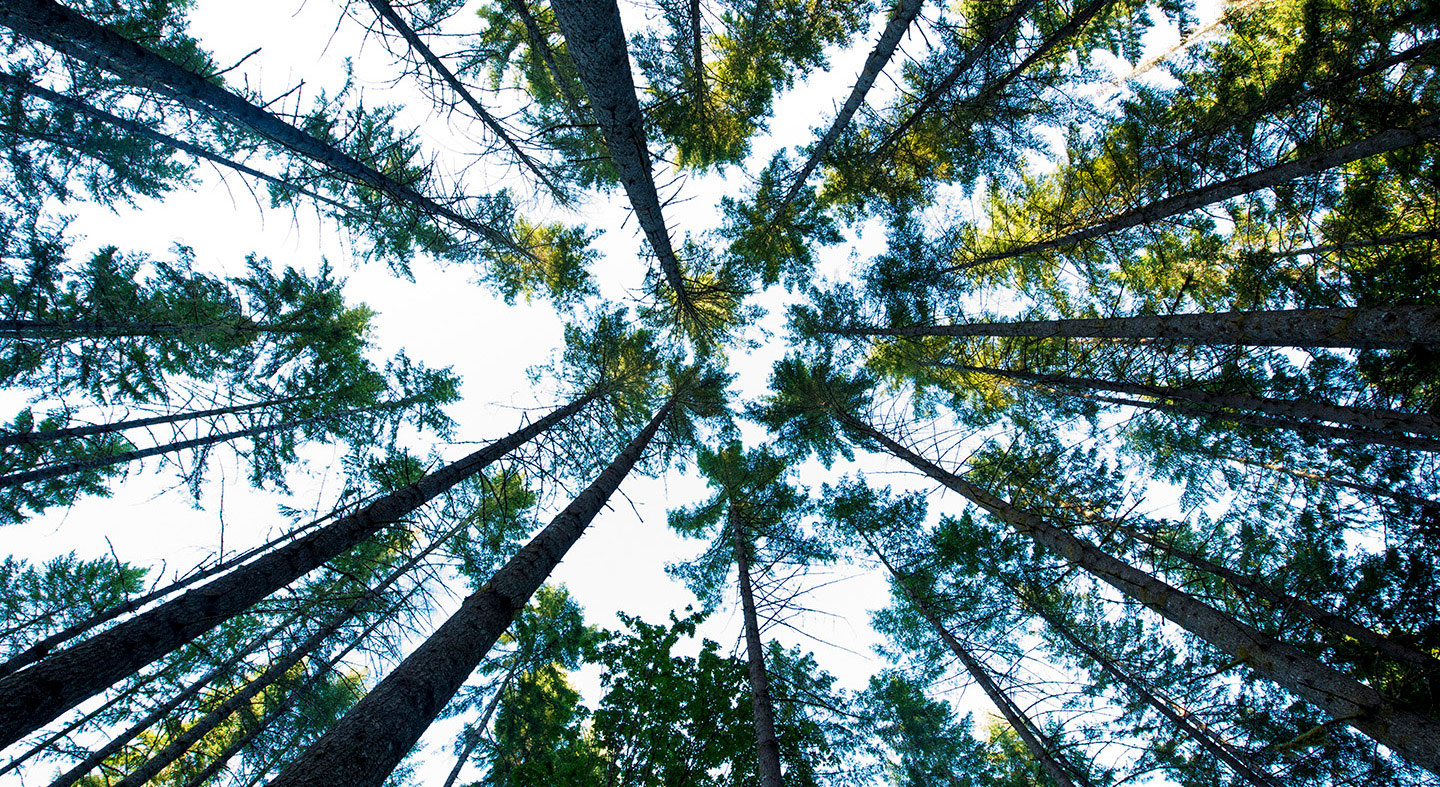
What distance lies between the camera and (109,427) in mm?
6688

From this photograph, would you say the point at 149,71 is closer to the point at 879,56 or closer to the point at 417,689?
the point at 417,689

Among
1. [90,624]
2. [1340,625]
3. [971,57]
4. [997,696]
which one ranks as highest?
[971,57]

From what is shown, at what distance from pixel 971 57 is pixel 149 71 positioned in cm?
854

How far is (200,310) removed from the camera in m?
7.48

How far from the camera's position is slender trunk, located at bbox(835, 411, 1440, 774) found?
3.03m

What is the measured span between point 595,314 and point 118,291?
22.4 ft

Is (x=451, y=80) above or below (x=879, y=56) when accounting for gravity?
below

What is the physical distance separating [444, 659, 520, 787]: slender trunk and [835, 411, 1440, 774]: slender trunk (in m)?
10.7

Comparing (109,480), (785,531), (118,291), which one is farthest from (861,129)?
(109,480)

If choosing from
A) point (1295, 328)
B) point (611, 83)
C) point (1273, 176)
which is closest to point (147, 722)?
point (611, 83)

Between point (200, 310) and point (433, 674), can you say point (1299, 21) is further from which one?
point (200, 310)

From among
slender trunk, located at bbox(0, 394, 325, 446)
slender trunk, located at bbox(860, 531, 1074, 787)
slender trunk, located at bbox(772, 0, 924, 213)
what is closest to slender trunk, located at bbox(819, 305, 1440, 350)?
slender trunk, located at bbox(772, 0, 924, 213)

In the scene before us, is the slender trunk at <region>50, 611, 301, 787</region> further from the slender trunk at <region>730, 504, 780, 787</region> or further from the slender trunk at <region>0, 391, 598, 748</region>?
the slender trunk at <region>730, 504, 780, 787</region>

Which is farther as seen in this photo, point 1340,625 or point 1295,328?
point 1340,625
